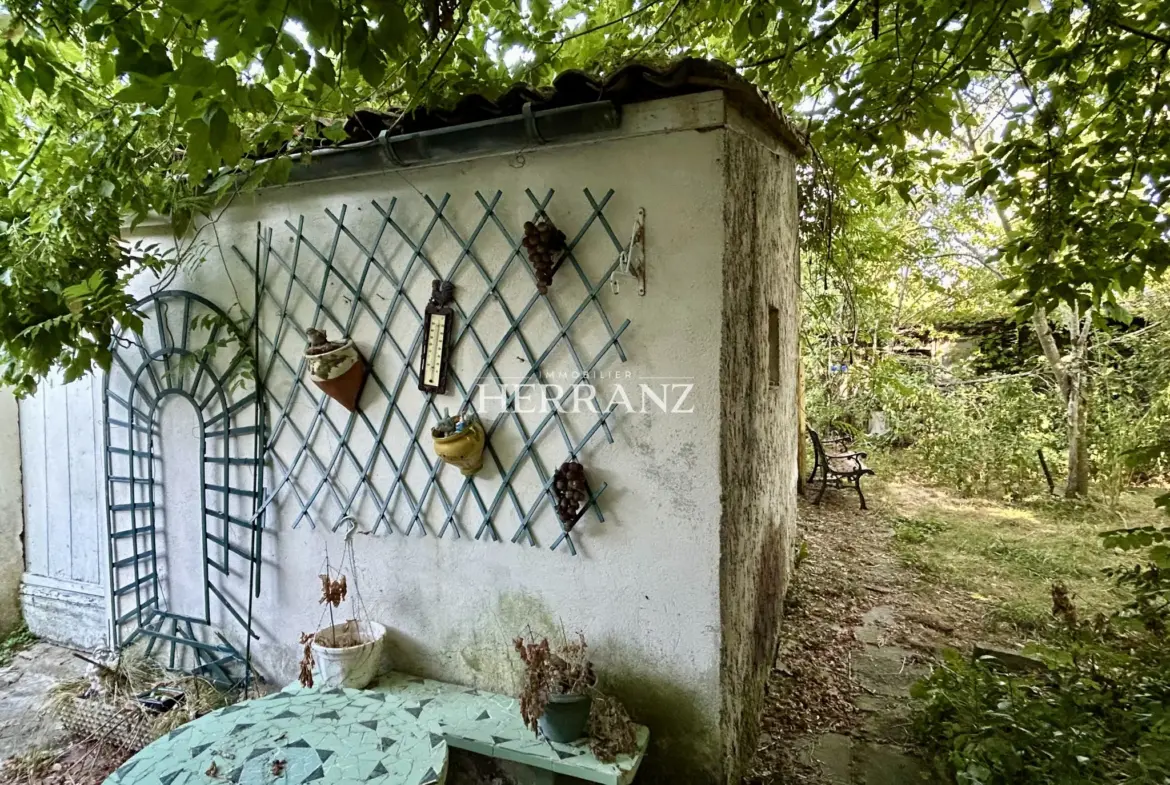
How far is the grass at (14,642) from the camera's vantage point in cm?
340

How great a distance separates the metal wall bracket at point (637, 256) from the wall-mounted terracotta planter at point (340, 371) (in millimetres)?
1146

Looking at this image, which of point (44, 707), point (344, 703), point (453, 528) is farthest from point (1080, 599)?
point (44, 707)

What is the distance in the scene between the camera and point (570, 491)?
2.13m

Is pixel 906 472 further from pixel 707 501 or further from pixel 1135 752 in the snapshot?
pixel 707 501

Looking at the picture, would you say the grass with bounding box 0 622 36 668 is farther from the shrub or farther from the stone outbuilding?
the shrub

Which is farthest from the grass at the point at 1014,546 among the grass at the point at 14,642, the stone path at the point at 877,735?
the grass at the point at 14,642

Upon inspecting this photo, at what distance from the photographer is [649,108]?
198cm

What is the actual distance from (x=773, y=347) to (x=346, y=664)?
2435mm

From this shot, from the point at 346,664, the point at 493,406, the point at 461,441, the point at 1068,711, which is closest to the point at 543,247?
the point at 493,406

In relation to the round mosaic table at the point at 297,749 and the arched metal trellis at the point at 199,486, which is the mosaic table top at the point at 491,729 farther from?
the arched metal trellis at the point at 199,486

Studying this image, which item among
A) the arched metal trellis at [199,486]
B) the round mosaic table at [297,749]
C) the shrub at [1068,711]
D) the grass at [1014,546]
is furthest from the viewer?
the grass at [1014,546]

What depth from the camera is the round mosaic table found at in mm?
1621

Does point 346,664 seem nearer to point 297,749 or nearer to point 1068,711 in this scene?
point 297,749

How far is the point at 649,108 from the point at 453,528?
5.64 feet
